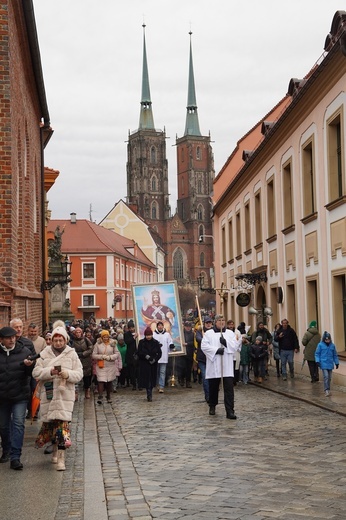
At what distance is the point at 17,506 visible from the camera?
22.3ft

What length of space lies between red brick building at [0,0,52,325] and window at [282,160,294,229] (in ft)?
24.4

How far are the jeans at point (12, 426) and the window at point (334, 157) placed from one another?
11.2 metres

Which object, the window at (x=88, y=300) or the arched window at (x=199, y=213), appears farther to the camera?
the arched window at (x=199, y=213)

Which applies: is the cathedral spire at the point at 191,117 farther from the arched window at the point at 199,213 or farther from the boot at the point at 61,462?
the boot at the point at 61,462

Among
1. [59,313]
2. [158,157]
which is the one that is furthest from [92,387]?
[158,157]

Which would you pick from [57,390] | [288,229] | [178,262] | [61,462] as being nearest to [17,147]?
[57,390]

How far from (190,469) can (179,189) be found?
13434 cm

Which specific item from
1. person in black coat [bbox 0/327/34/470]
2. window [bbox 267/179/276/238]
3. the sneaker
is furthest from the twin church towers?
the sneaker

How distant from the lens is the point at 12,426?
8.71 m

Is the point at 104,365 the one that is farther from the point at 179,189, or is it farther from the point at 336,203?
the point at 179,189

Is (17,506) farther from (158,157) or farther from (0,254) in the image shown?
(158,157)

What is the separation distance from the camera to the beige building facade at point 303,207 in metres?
17.9

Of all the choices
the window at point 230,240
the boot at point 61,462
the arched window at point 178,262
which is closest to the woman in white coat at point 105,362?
the boot at point 61,462

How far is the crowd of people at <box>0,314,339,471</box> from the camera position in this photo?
8.80m
